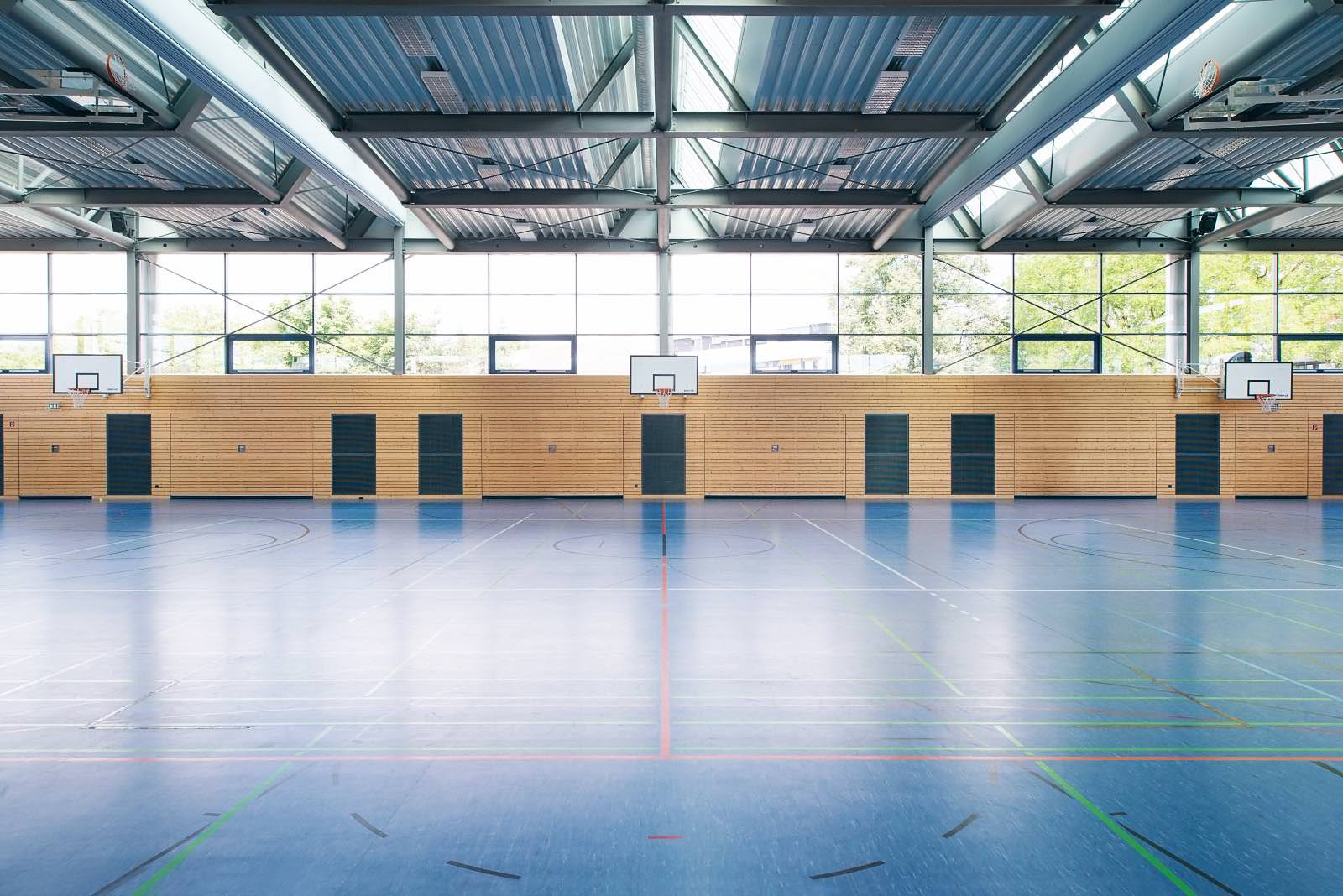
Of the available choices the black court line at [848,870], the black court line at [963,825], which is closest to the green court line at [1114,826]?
the black court line at [963,825]

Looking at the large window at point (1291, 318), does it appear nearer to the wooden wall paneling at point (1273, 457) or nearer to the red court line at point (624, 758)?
the wooden wall paneling at point (1273, 457)

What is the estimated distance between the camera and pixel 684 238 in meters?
23.5

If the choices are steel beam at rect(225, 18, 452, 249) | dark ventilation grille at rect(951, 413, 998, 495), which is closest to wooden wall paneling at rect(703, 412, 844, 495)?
dark ventilation grille at rect(951, 413, 998, 495)

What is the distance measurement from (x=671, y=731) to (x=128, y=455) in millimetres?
25905

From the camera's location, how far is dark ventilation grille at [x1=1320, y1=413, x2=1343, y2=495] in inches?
935

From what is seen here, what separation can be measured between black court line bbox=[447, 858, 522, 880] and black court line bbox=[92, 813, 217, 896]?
4.63 feet

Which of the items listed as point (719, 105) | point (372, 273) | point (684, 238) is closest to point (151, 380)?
point (372, 273)

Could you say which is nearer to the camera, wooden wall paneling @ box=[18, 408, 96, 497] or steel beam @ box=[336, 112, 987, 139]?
steel beam @ box=[336, 112, 987, 139]

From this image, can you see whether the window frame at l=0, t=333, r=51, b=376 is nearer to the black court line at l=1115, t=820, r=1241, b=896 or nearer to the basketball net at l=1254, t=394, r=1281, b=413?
the black court line at l=1115, t=820, r=1241, b=896

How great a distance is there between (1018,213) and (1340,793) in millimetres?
20251

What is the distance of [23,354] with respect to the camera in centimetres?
2348

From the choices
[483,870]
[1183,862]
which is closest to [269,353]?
[483,870]

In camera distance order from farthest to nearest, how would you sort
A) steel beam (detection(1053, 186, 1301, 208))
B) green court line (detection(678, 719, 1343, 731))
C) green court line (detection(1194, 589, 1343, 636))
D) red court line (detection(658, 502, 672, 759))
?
steel beam (detection(1053, 186, 1301, 208)) < green court line (detection(1194, 589, 1343, 636)) < green court line (detection(678, 719, 1343, 731)) < red court line (detection(658, 502, 672, 759))

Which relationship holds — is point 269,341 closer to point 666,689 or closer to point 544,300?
point 544,300
